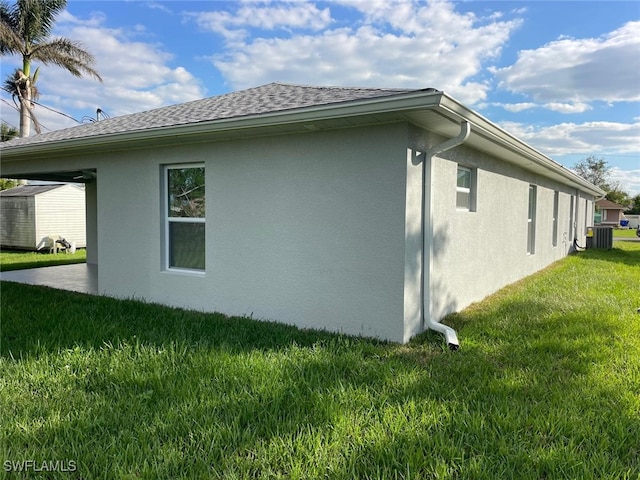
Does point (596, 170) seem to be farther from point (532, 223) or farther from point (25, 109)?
point (25, 109)

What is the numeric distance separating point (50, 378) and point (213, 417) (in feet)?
5.81

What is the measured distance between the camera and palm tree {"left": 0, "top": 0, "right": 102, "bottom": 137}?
67.1 feet

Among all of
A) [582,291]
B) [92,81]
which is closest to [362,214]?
[582,291]

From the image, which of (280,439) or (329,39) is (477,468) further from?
(329,39)

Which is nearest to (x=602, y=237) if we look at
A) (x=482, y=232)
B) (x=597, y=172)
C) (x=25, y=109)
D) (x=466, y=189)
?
(x=482, y=232)

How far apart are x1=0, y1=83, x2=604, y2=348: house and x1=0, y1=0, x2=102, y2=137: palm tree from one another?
1692cm

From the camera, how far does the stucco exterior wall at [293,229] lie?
16.4 feet

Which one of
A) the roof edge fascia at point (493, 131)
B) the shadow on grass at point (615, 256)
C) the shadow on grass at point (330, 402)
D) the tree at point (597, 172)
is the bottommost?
the shadow on grass at point (330, 402)

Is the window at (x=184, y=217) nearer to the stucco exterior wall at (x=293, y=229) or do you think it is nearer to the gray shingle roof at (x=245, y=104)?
the stucco exterior wall at (x=293, y=229)

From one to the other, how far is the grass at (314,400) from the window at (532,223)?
5.53m

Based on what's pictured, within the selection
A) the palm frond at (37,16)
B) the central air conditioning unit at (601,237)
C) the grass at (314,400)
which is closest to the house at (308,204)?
the grass at (314,400)

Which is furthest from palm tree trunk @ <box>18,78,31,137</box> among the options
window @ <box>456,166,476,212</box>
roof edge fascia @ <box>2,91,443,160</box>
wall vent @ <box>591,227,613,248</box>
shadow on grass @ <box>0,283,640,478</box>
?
wall vent @ <box>591,227,613,248</box>

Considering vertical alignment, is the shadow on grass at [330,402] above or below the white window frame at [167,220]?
below

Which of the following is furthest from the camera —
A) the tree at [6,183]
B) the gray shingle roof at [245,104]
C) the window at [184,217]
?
the tree at [6,183]
